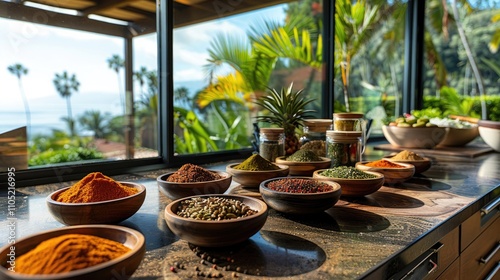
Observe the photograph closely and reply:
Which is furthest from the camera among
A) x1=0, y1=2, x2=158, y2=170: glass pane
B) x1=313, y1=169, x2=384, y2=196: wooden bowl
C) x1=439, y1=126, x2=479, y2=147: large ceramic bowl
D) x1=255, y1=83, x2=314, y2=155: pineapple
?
x1=0, y1=2, x2=158, y2=170: glass pane

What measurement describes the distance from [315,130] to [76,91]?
5.70m

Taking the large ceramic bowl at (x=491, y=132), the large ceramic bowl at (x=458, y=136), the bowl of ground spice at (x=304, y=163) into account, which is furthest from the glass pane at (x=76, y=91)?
the large ceramic bowl at (x=491, y=132)

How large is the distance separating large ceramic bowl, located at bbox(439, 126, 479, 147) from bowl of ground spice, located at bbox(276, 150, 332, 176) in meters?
1.29

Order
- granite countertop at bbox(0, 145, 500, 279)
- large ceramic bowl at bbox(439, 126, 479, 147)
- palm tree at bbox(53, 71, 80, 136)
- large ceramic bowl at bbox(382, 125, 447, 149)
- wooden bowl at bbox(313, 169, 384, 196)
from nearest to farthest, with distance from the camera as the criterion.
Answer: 1. granite countertop at bbox(0, 145, 500, 279)
2. wooden bowl at bbox(313, 169, 384, 196)
3. large ceramic bowl at bbox(382, 125, 447, 149)
4. large ceramic bowl at bbox(439, 126, 479, 147)
5. palm tree at bbox(53, 71, 80, 136)

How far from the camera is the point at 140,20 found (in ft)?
10.7

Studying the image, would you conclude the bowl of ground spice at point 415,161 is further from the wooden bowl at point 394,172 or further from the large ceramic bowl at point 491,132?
the large ceramic bowl at point 491,132

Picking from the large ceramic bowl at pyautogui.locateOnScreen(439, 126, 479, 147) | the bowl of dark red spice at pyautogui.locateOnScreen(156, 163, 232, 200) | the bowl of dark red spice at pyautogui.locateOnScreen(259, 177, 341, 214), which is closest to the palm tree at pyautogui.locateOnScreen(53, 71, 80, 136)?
the large ceramic bowl at pyautogui.locateOnScreen(439, 126, 479, 147)

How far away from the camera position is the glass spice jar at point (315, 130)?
1645 millimetres

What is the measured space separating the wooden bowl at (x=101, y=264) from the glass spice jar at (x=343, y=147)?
3.29ft

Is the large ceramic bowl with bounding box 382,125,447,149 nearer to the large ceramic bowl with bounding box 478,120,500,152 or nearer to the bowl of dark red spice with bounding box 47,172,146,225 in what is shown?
the large ceramic bowl with bounding box 478,120,500,152

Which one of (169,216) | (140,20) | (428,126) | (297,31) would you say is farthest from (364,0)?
(169,216)

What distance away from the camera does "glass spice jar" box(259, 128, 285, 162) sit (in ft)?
4.82

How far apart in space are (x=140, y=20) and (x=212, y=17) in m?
0.68

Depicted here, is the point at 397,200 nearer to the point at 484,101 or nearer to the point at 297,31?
the point at 297,31
